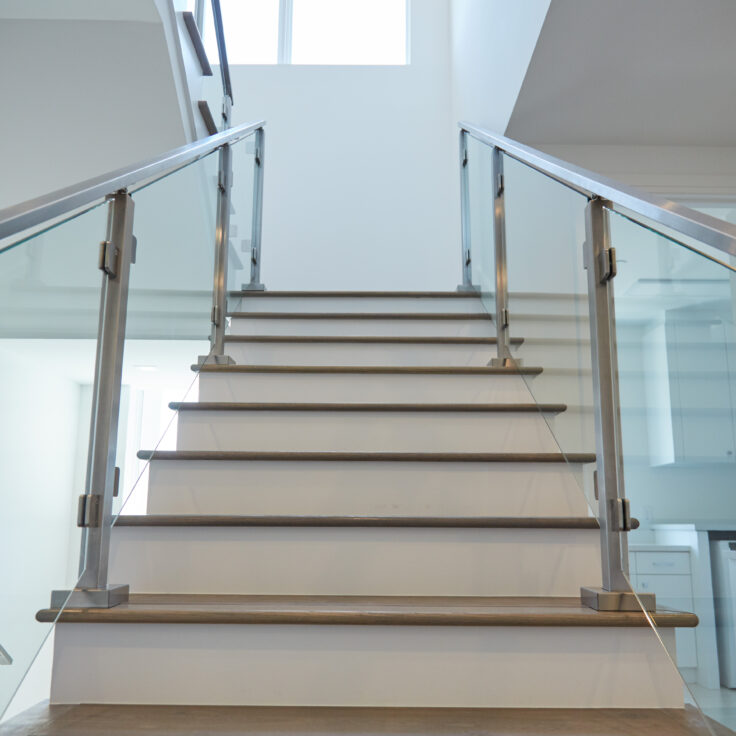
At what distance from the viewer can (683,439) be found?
1.25 metres

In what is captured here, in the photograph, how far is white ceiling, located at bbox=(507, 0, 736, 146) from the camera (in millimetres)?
2691

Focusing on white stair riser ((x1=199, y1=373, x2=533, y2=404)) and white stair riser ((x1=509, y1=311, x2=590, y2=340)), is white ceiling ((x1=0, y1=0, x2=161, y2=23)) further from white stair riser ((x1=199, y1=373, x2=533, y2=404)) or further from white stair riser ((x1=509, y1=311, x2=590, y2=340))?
white stair riser ((x1=509, y1=311, x2=590, y2=340))

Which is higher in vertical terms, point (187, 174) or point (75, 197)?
point (187, 174)

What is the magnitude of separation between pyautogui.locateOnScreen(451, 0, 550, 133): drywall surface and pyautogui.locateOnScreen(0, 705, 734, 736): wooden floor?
2321 mm

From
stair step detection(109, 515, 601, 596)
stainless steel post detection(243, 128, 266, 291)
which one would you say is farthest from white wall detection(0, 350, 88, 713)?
stainless steel post detection(243, 128, 266, 291)

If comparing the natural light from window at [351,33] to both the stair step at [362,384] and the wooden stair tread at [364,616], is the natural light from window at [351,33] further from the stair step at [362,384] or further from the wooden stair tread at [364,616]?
the wooden stair tread at [364,616]

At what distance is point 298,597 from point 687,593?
78cm

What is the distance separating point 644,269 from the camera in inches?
56.2

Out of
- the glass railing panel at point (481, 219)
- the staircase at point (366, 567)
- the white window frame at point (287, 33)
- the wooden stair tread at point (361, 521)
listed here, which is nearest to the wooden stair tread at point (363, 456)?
the staircase at point (366, 567)

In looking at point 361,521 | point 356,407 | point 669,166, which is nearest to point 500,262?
point 356,407

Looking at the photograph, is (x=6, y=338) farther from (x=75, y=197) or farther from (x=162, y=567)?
(x=162, y=567)

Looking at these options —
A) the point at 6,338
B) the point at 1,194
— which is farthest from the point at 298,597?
the point at 1,194

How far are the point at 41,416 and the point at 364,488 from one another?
34.1 inches

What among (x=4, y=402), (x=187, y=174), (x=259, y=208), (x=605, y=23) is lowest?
(x=4, y=402)
